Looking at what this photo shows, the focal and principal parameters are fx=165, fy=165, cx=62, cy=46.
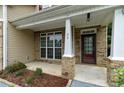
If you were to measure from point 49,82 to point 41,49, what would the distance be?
647 cm

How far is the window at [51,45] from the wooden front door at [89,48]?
5.98 feet

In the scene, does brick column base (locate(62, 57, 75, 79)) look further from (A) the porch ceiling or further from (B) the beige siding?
(B) the beige siding

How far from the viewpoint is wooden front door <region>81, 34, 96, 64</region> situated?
448 inches

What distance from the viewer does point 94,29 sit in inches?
436

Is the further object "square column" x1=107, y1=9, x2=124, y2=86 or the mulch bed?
the mulch bed

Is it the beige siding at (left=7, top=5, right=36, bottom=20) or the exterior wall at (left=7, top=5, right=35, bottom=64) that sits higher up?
the beige siding at (left=7, top=5, right=36, bottom=20)

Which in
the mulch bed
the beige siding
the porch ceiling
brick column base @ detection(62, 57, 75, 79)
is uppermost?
the beige siding

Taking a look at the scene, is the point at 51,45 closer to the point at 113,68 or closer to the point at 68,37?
the point at 68,37

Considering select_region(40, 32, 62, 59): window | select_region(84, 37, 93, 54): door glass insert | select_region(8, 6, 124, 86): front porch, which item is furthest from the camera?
select_region(40, 32, 62, 59): window

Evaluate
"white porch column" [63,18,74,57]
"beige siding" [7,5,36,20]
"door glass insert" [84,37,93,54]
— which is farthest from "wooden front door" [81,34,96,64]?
"beige siding" [7,5,36,20]

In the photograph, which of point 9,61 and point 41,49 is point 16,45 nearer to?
point 9,61

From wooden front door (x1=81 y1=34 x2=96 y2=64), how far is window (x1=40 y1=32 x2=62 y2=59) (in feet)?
5.98

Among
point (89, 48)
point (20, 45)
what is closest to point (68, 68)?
point (89, 48)
